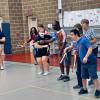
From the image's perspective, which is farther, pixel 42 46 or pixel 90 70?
pixel 42 46

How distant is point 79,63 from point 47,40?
2.82 metres

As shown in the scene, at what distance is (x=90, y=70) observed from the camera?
808cm

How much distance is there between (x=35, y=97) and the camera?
8562 millimetres

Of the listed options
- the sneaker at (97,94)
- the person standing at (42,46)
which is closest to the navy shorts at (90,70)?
the sneaker at (97,94)

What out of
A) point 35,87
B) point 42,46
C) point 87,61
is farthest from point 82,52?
point 42,46

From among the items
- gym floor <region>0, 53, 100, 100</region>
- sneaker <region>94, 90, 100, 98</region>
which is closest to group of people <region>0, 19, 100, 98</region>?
sneaker <region>94, 90, 100, 98</region>

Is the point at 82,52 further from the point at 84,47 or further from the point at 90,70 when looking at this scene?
the point at 90,70

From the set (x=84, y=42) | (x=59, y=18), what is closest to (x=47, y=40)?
(x=84, y=42)

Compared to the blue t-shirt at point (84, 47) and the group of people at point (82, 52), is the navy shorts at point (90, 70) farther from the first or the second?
the blue t-shirt at point (84, 47)

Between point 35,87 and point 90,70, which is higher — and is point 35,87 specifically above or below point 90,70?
below

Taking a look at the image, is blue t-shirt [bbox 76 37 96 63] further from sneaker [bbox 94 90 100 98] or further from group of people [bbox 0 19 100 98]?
sneaker [bbox 94 90 100 98]

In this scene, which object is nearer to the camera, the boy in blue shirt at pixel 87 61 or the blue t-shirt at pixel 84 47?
the boy in blue shirt at pixel 87 61

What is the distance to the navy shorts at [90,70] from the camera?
8047mm

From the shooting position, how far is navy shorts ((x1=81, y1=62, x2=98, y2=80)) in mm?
8047
